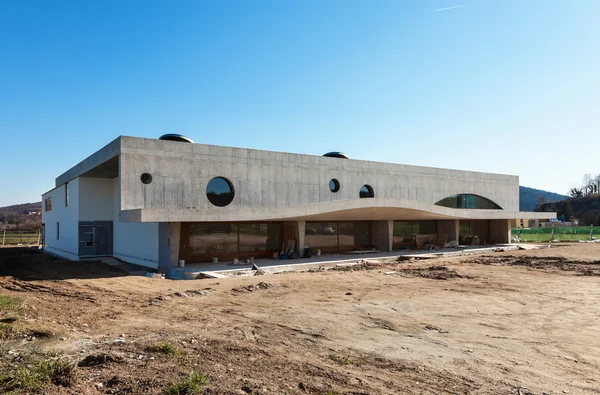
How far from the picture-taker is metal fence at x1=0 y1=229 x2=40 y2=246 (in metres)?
42.0

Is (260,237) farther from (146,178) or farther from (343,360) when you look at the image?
(343,360)

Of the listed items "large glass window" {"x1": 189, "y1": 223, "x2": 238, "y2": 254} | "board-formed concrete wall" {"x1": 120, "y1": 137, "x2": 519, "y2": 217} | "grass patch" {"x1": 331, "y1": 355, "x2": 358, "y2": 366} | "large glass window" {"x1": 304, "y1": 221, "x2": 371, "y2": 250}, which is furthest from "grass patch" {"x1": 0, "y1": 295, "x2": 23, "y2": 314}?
"large glass window" {"x1": 304, "y1": 221, "x2": 371, "y2": 250}

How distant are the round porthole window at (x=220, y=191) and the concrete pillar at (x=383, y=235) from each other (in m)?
10.5

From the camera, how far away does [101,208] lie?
24500mm

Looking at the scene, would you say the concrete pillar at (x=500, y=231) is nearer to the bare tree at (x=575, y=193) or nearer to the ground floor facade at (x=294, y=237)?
the ground floor facade at (x=294, y=237)

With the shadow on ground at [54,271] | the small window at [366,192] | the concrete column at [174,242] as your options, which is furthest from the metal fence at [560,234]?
the shadow on ground at [54,271]

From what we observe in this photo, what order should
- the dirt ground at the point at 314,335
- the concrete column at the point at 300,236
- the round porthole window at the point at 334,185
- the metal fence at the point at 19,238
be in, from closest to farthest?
the dirt ground at the point at 314,335 → the concrete column at the point at 300,236 → the round porthole window at the point at 334,185 → the metal fence at the point at 19,238

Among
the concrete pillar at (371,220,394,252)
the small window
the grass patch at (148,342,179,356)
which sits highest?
the small window

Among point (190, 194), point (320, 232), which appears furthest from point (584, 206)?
point (190, 194)

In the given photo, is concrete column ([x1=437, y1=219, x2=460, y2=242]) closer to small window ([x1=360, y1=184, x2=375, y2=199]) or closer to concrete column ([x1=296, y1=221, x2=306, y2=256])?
small window ([x1=360, y1=184, x2=375, y2=199])

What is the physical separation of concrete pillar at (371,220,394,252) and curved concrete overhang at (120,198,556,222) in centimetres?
70

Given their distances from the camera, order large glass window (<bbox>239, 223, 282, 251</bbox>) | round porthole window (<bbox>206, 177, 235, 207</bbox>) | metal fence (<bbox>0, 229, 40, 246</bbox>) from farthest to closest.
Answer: metal fence (<bbox>0, 229, 40, 246</bbox>) → large glass window (<bbox>239, 223, 282, 251</bbox>) → round porthole window (<bbox>206, 177, 235, 207</bbox>)

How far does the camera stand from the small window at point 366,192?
2567 centimetres

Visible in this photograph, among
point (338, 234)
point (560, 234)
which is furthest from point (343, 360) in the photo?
point (560, 234)
